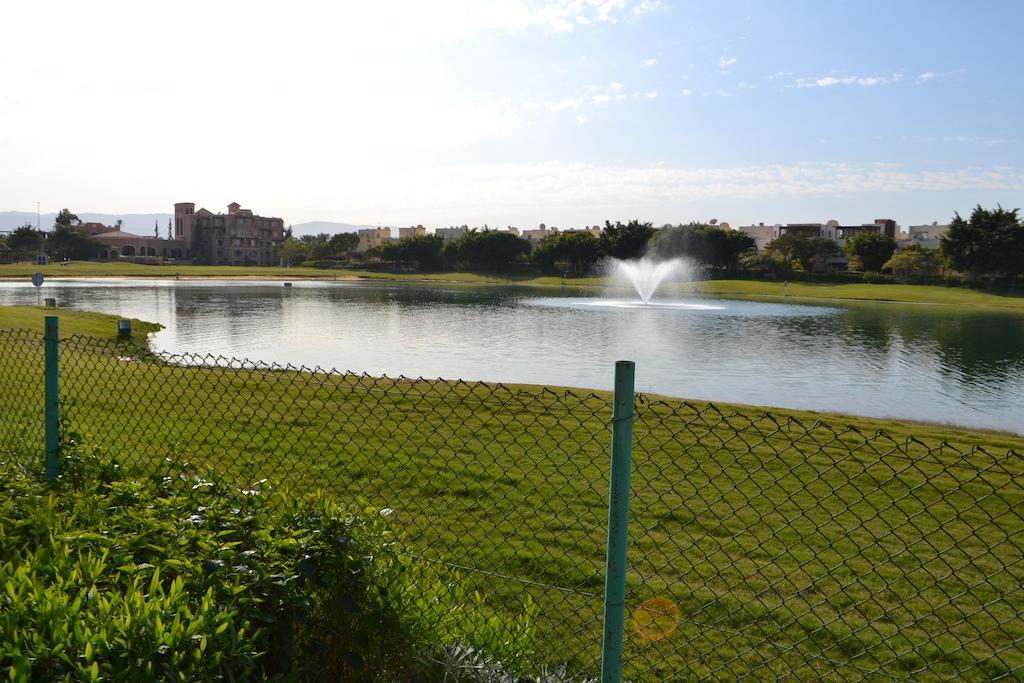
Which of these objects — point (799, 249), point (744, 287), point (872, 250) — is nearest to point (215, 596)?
point (744, 287)

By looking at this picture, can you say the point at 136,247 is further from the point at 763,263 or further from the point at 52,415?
the point at 52,415

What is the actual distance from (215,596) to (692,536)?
4.92m

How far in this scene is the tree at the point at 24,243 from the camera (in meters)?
134

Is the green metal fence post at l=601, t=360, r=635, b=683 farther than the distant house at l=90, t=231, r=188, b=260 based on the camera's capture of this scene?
No

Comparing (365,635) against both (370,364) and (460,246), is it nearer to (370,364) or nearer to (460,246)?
(370,364)

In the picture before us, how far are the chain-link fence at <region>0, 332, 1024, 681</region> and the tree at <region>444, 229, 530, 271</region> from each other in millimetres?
116090

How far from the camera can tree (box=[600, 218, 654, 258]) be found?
392 feet

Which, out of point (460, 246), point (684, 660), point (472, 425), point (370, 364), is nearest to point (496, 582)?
point (684, 660)

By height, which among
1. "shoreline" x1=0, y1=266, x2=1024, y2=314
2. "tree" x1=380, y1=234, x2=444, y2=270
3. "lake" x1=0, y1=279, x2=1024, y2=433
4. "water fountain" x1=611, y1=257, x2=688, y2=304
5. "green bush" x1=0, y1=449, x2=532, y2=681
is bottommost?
"lake" x1=0, y1=279, x2=1024, y2=433

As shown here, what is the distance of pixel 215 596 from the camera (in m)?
3.36

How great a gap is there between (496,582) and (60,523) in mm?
3042

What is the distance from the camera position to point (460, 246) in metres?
133

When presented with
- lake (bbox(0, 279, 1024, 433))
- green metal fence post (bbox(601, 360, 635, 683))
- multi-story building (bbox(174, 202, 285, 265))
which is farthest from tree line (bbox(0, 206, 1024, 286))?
green metal fence post (bbox(601, 360, 635, 683))

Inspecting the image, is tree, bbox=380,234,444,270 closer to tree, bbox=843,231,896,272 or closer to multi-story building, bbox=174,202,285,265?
multi-story building, bbox=174,202,285,265
